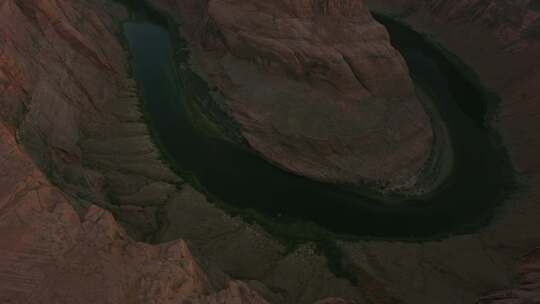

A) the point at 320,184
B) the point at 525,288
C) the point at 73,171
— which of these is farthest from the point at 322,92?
the point at 525,288

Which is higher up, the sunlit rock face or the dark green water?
the sunlit rock face

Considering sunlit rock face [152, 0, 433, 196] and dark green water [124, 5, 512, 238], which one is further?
sunlit rock face [152, 0, 433, 196]

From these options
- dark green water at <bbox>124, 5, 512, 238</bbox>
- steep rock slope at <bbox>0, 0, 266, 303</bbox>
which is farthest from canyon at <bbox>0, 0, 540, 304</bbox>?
dark green water at <bbox>124, 5, 512, 238</bbox>

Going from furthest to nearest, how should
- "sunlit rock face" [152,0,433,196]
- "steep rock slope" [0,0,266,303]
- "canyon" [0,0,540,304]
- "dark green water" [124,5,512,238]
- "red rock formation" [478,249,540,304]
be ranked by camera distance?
"sunlit rock face" [152,0,433,196], "dark green water" [124,5,512,238], "red rock formation" [478,249,540,304], "canyon" [0,0,540,304], "steep rock slope" [0,0,266,303]

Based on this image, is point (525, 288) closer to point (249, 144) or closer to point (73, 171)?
point (249, 144)

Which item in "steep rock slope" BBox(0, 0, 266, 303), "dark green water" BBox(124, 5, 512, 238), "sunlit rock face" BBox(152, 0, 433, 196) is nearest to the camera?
"steep rock slope" BBox(0, 0, 266, 303)

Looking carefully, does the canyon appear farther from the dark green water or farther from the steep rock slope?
the dark green water
